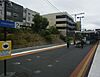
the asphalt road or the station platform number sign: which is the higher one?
the station platform number sign

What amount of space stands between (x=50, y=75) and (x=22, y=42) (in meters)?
19.8

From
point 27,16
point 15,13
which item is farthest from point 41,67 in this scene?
point 27,16

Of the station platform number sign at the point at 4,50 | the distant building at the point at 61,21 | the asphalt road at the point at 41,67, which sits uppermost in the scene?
the distant building at the point at 61,21

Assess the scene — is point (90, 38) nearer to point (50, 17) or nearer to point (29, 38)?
point (29, 38)

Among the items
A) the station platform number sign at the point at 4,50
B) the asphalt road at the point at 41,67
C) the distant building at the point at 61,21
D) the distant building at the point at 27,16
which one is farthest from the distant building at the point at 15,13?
the station platform number sign at the point at 4,50

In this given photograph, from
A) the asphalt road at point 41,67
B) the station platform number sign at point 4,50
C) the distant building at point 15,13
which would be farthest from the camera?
the distant building at point 15,13

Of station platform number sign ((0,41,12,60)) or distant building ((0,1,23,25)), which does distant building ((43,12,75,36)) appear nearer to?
distant building ((0,1,23,25))

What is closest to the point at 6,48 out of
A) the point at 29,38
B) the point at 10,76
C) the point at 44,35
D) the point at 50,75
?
the point at 10,76

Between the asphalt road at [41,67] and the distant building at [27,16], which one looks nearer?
the asphalt road at [41,67]

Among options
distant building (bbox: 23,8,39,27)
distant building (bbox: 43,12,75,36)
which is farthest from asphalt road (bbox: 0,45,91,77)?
distant building (bbox: 43,12,75,36)

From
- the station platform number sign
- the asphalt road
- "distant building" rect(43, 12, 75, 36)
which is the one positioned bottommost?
the asphalt road

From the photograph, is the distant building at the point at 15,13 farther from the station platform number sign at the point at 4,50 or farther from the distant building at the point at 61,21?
the station platform number sign at the point at 4,50

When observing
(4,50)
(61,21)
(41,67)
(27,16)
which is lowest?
(41,67)

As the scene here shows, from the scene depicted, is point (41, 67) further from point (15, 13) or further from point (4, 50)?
→ point (15, 13)
